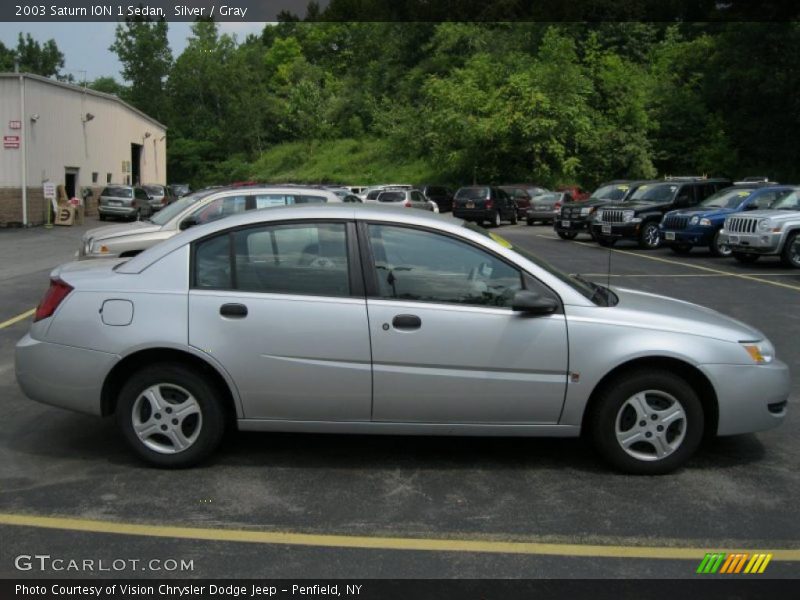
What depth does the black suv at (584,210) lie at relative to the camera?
26172 millimetres

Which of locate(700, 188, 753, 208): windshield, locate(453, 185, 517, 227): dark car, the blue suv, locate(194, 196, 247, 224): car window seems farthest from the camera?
locate(453, 185, 517, 227): dark car

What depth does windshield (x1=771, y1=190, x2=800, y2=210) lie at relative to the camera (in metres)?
18.4

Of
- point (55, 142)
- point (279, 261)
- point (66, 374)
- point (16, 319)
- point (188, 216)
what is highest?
point (55, 142)

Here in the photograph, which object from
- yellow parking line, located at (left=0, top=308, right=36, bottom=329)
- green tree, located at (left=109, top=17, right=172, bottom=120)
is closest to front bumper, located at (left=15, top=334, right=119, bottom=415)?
yellow parking line, located at (left=0, top=308, right=36, bottom=329)

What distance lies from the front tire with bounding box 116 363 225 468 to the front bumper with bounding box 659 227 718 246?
1772cm

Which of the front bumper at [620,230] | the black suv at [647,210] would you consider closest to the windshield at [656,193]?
the black suv at [647,210]

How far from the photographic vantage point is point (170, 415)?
16.9ft

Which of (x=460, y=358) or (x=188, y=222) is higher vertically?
(x=188, y=222)

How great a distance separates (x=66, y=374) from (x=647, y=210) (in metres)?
20.2

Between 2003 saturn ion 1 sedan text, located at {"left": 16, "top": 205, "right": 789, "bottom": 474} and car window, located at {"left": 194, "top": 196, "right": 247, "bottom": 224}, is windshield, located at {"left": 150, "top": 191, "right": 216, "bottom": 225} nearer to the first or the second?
car window, located at {"left": 194, "top": 196, "right": 247, "bottom": 224}

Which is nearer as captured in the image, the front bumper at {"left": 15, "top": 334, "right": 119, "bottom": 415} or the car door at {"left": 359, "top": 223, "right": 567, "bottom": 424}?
the car door at {"left": 359, "top": 223, "right": 567, "bottom": 424}

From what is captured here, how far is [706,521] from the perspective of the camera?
14.8 feet

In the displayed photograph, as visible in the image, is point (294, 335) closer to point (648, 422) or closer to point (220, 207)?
point (648, 422)
